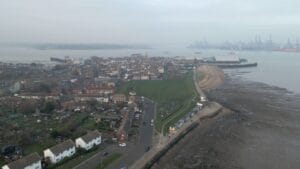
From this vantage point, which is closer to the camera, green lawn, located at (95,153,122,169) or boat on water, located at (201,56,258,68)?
green lawn, located at (95,153,122,169)

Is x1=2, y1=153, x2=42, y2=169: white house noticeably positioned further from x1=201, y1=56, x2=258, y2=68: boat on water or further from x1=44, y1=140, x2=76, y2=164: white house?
x1=201, y1=56, x2=258, y2=68: boat on water

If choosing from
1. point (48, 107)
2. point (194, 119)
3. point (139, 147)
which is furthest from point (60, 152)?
point (194, 119)

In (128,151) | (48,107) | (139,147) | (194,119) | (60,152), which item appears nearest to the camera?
(60,152)

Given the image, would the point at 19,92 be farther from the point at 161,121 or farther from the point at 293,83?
the point at 293,83

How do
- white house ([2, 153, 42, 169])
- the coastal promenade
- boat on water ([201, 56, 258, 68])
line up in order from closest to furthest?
1. white house ([2, 153, 42, 169])
2. the coastal promenade
3. boat on water ([201, 56, 258, 68])

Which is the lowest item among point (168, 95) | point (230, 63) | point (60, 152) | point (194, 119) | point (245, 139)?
point (245, 139)

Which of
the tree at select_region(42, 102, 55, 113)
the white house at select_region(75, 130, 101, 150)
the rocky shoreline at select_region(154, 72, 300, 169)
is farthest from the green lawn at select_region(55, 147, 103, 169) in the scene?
the tree at select_region(42, 102, 55, 113)

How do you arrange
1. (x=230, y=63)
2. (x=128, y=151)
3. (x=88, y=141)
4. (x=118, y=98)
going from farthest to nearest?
(x=230, y=63) → (x=118, y=98) → (x=88, y=141) → (x=128, y=151)

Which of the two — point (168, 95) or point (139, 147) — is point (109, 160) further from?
point (168, 95)
